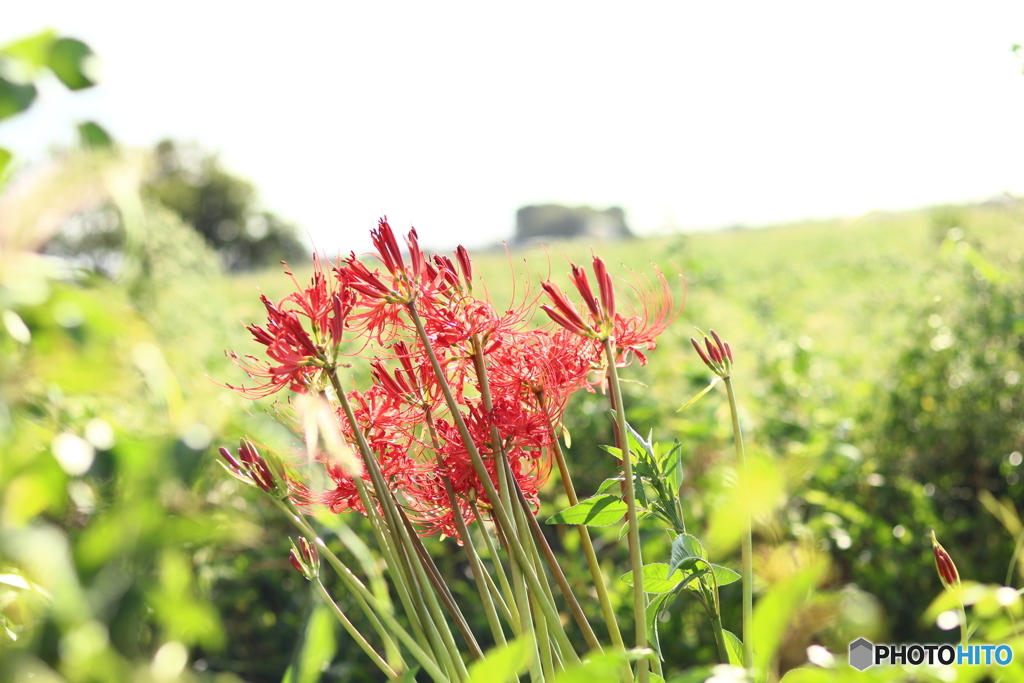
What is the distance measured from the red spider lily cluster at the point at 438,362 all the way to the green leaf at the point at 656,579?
143mm

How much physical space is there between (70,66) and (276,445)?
0.58ft

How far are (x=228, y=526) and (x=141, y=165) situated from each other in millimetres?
181

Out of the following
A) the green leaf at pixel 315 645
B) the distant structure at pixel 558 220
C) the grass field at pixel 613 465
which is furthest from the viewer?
the distant structure at pixel 558 220

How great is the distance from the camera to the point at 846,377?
3.83m

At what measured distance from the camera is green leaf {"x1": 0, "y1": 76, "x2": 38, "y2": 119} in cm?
31

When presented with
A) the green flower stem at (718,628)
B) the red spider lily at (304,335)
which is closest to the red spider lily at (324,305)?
the red spider lily at (304,335)

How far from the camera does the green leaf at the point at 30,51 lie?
0.32m

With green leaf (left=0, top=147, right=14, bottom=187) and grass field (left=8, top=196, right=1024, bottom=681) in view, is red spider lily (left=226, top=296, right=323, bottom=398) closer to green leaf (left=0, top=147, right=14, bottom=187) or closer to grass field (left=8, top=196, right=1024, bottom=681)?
grass field (left=8, top=196, right=1024, bottom=681)

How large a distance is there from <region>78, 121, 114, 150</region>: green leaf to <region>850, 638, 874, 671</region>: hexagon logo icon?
76 cm

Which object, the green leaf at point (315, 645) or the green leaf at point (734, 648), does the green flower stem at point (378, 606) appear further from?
the green leaf at point (734, 648)

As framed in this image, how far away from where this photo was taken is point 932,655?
829 millimetres

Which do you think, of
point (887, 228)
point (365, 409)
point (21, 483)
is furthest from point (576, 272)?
point (887, 228)

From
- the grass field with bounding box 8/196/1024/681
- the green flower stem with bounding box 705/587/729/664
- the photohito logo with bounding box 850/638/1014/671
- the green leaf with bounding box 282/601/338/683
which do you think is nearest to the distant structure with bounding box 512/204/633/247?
the grass field with bounding box 8/196/1024/681

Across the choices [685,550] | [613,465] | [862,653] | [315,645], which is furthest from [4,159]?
[613,465]
